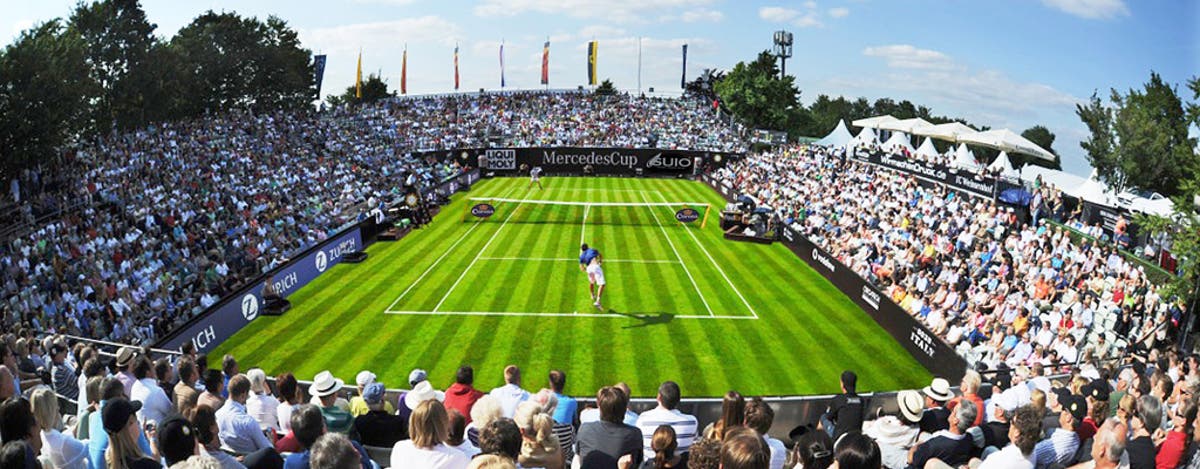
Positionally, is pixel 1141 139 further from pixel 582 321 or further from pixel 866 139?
pixel 582 321

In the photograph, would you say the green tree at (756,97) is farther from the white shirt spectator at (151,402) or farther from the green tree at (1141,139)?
the white shirt spectator at (151,402)

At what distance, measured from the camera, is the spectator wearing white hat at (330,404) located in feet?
24.3

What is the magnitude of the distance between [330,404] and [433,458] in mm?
3284

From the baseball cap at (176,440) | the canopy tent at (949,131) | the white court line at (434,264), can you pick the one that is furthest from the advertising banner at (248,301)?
the canopy tent at (949,131)

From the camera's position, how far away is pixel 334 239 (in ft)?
91.3

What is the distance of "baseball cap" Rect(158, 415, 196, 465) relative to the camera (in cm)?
497

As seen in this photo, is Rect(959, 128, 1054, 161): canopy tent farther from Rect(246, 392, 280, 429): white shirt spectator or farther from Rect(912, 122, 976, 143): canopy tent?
Rect(246, 392, 280, 429): white shirt spectator

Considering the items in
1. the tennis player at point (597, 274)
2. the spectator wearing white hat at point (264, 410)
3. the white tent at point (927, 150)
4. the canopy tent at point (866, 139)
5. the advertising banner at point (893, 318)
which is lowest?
the advertising banner at point (893, 318)

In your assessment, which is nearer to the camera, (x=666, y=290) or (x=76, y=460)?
(x=76, y=460)

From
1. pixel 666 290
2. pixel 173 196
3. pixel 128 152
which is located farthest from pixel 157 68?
pixel 666 290

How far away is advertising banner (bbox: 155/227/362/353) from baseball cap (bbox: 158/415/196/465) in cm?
1332

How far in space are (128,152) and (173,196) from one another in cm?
614

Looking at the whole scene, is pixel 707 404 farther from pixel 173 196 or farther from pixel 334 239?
pixel 173 196

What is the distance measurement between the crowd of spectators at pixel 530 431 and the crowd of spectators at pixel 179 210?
1055cm
